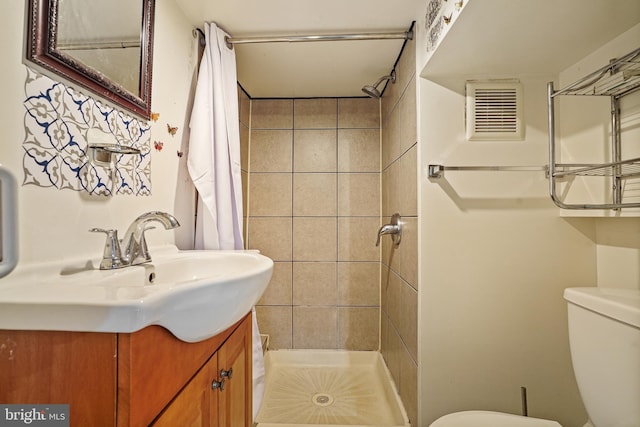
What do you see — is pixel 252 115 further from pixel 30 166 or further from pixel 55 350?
pixel 55 350

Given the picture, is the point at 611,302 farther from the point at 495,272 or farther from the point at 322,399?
the point at 322,399

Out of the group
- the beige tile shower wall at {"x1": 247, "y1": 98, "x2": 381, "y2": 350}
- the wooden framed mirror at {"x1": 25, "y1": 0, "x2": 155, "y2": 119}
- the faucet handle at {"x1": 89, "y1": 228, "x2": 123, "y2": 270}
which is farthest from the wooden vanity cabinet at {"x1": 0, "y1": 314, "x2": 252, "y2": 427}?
the beige tile shower wall at {"x1": 247, "y1": 98, "x2": 381, "y2": 350}

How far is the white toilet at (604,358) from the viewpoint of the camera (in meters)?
0.76

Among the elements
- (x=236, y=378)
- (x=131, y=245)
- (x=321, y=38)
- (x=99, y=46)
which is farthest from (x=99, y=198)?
(x=321, y=38)

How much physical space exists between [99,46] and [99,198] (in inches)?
16.7

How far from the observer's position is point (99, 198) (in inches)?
31.3

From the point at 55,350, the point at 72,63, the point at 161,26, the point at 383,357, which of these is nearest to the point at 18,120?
the point at 72,63

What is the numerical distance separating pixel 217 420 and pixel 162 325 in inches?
16.3

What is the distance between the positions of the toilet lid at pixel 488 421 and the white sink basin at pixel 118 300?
2.69 ft

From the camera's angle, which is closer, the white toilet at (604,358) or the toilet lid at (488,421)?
the white toilet at (604,358)

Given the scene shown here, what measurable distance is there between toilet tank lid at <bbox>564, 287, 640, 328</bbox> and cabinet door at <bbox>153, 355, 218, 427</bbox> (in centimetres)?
109

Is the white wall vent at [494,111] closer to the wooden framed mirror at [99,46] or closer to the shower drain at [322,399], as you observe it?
the wooden framed mirror at [99,46]

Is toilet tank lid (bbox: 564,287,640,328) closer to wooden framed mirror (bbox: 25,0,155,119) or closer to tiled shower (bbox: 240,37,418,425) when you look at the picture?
tiled shower (bbox: 240,37,418,425)

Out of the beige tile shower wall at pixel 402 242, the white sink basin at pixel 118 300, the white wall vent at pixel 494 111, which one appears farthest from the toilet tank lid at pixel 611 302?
the white sink basin at pixel 118 300
